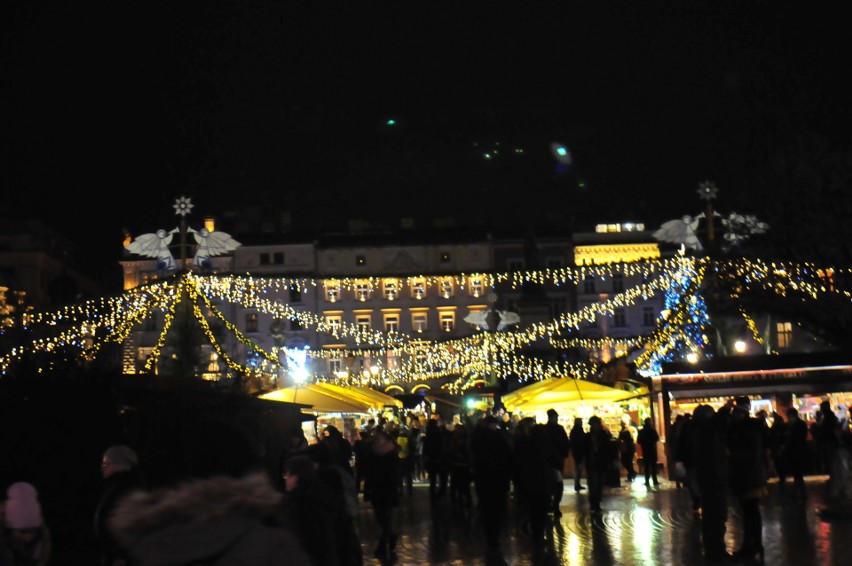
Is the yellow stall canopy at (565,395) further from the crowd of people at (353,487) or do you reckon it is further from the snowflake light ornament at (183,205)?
the snowflake light ornament at (183,205)

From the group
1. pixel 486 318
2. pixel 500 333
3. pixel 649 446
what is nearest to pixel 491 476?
pixel 649 446

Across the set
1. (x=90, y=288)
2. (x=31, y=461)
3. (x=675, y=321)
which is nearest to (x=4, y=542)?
(x=31, y=461)

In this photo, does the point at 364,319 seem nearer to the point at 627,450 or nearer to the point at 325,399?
the point at 325,399

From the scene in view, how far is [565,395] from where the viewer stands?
1298 inches

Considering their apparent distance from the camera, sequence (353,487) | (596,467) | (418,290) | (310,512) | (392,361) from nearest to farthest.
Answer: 1. (310,512)
2. (353,487)
3. (596,467)
4. (392,361)
5. (418,290)

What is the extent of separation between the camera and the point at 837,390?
28750 millimetres

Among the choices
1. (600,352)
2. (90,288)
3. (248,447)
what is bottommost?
(248,447)

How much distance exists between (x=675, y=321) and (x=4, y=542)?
27.9m

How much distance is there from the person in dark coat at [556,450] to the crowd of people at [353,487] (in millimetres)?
64

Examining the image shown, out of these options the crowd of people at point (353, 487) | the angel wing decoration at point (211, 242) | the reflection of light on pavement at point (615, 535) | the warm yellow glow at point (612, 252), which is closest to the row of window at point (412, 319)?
the warm yellow glow at point (612, 252)

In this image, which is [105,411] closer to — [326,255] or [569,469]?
[569,469]

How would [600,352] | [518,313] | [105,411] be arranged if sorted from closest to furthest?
[105,411] → [518,313] → [600,352]

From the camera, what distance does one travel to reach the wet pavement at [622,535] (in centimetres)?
1477

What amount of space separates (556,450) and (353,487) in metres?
10.7
